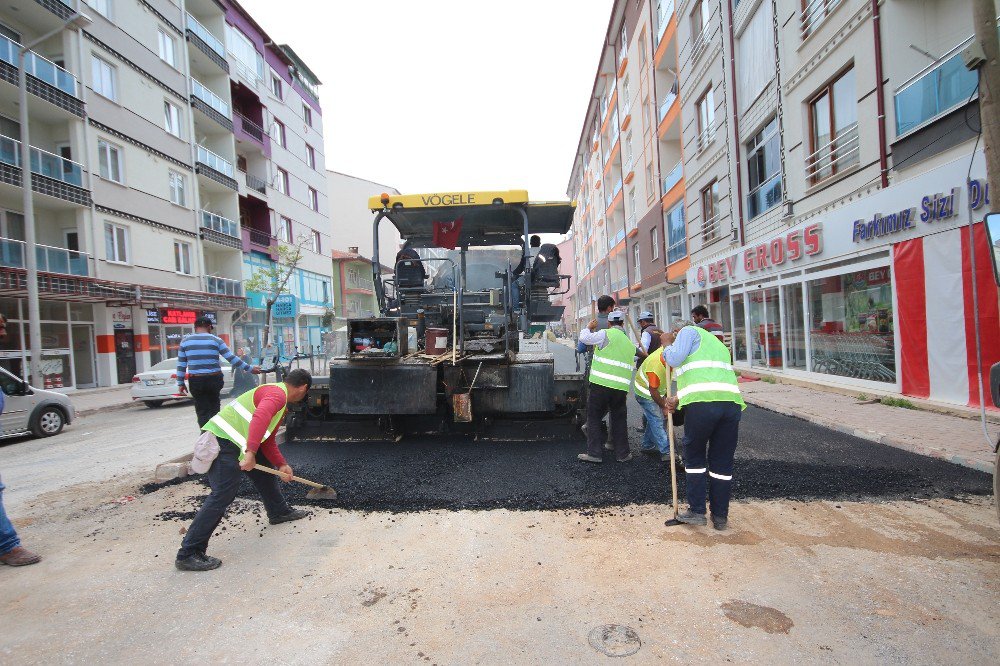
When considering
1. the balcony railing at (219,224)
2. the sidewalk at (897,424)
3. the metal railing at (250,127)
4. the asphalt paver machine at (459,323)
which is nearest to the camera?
the sidewalk at (897,424)

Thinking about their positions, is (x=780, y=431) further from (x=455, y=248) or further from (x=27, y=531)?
(x=27, y=531)

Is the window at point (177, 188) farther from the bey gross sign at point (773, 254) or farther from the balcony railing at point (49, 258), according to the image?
the bey gross sign at point (773, 254)

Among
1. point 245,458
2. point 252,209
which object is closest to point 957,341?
point 245,458

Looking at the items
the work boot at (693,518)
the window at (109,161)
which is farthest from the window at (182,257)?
the work boot at (693,518)

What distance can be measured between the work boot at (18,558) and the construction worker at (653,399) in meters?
4.56

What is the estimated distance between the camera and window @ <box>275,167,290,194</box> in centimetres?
2798

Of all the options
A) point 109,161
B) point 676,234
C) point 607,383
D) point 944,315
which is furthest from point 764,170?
point 109,161

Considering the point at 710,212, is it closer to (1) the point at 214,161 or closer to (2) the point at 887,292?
(2) the point at 887,292

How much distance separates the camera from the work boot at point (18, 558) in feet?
11.0

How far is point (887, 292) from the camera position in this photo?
822 centimetres

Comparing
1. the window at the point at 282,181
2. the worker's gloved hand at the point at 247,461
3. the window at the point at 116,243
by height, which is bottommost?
the worker's gloved hand at the point at 247,461

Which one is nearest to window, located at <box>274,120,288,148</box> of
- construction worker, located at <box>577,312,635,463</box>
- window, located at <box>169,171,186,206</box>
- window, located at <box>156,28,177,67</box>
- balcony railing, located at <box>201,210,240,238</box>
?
balcony railing, located at <box>201,210,240,238</box>

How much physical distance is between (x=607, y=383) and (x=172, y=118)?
21.8 m

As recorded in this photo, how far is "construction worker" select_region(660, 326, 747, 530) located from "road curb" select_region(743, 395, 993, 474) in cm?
281
